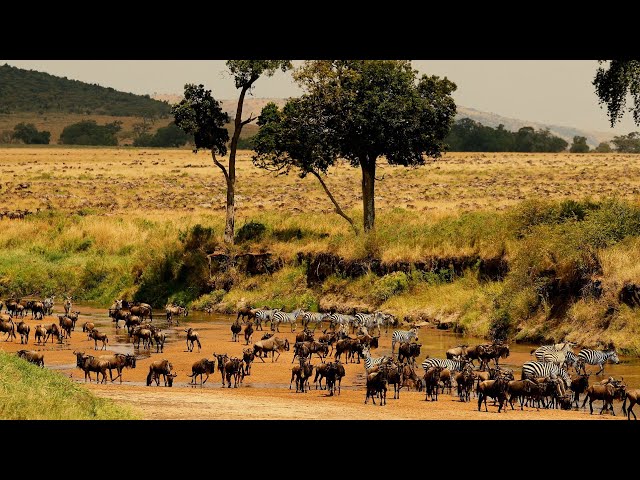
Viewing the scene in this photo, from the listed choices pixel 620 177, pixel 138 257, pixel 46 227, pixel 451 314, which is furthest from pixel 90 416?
pixel 620 177

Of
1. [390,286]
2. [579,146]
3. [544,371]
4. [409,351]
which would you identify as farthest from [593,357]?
[579,146]

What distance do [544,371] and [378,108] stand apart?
72.0 ft

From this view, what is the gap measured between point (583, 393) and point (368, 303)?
17.9 metres

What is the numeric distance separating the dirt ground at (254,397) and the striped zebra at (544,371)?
4.58ft

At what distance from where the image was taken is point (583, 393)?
24938mm

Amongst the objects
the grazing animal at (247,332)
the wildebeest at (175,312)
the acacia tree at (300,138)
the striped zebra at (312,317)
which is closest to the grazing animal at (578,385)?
the grazing animal at (247,332)

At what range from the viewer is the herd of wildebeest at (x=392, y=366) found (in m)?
22.4

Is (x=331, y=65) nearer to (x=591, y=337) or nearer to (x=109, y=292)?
(x=109, y=292)

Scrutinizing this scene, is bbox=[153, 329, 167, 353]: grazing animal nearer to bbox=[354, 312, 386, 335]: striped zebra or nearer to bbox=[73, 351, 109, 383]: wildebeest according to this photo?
bbox=[73, 351, 109, 383]: wildebeest

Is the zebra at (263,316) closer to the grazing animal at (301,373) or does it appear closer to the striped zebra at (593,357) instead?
the grazing animal at (301,373)

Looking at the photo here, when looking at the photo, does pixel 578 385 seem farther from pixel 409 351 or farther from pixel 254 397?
pixel 254 397

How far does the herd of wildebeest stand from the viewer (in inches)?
882

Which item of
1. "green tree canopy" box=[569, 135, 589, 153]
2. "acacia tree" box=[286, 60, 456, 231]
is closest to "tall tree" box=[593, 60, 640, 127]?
"acacia tree" box=[286, 60, 456, 231]

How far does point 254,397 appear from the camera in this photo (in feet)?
75.0
